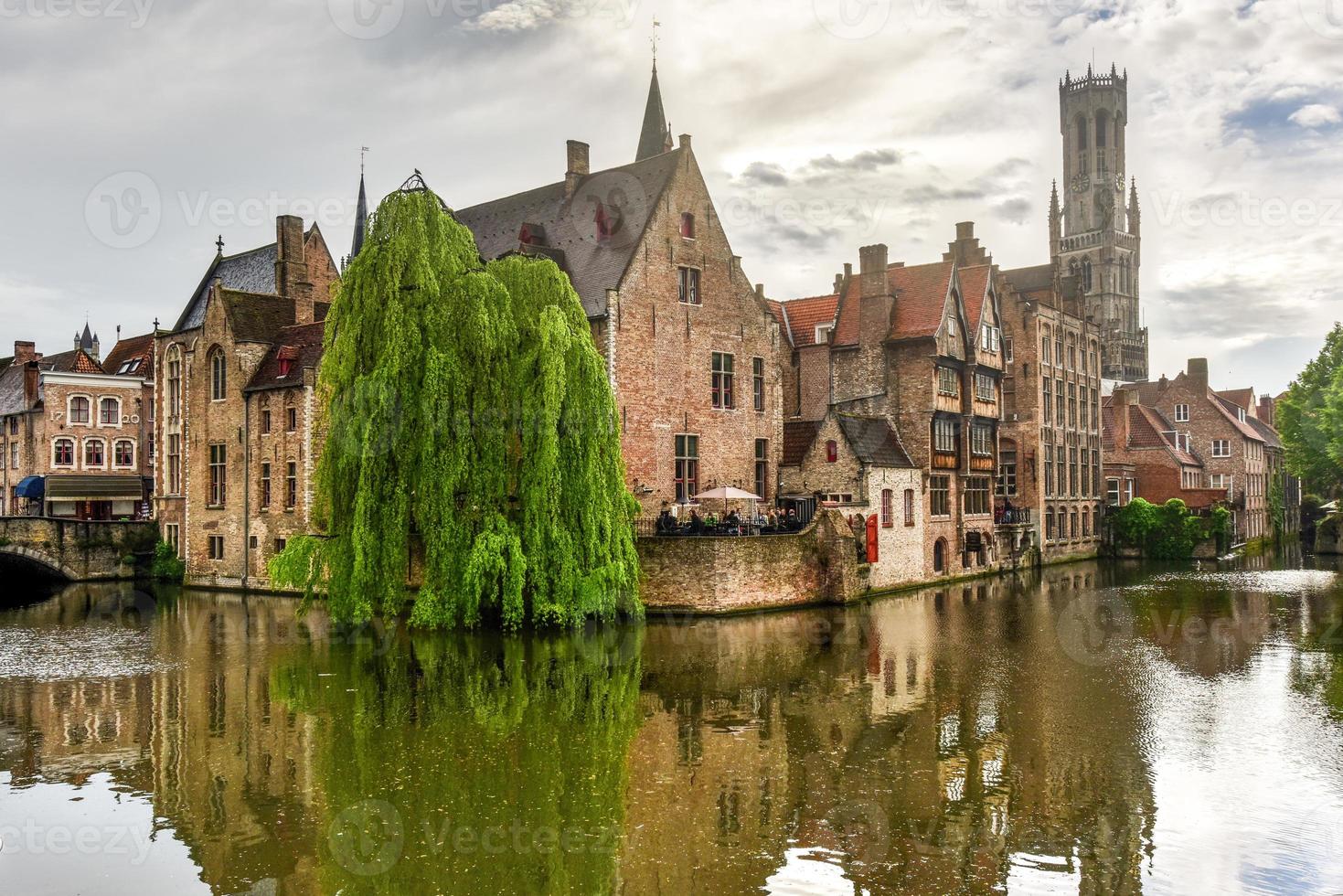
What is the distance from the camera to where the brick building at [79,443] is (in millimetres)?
48094

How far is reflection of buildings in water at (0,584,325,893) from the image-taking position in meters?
11.7

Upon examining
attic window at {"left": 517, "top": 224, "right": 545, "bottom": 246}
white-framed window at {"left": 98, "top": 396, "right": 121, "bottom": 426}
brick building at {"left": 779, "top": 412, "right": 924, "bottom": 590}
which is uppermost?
attic window at {"left": 517, "top": 224, "right": 545, "bottom": 246}

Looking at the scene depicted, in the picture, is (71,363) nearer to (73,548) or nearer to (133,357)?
(133,357)

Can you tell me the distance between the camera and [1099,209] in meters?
118

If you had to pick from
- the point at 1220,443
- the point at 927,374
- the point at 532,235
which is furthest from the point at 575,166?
the point at 1220,443

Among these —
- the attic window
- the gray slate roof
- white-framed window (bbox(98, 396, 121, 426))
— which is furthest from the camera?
white-framed window (bbox(98, 396, 121, 426))

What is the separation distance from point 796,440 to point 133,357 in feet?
117

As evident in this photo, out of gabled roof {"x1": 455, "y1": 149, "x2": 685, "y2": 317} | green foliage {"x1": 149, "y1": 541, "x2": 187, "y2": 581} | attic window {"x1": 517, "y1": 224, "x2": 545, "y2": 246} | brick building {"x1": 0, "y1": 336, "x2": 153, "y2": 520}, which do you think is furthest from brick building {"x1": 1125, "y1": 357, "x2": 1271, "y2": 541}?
brick building {"x1": 0, "y1": 336, "x2": 153, "y2": 520}

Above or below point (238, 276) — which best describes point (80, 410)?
below

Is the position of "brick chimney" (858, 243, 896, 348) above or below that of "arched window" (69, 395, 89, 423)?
above

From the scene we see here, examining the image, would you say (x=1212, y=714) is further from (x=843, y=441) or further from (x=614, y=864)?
(x=843, y=441)

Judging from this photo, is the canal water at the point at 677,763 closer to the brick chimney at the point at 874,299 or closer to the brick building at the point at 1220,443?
the brick chimney at the point at 874,299

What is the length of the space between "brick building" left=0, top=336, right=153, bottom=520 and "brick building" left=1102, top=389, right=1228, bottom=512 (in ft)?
162

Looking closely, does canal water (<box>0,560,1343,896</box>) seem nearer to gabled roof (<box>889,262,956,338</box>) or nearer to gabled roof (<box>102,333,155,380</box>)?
gabled roof (<box>889,262,956,338</box>)
